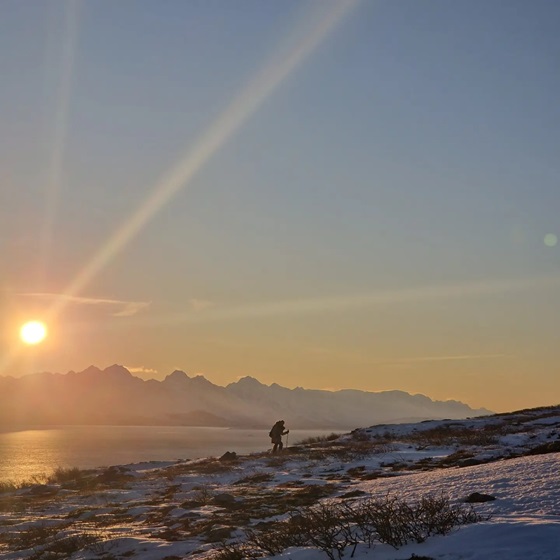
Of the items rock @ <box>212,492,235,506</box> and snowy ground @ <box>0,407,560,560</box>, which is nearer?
snowy ground @ <box>0,407,560,560</box>

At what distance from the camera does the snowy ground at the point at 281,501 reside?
6.91m

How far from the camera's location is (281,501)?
14766 mm

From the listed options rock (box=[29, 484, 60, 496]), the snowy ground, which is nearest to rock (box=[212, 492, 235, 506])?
the snowy ground

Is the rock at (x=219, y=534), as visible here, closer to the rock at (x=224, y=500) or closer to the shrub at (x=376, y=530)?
the shrub at (x=376, y=530)

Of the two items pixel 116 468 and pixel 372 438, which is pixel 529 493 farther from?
pixel 372 438

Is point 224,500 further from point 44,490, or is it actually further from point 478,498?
point 44,490

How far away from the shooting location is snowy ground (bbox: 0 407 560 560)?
6.91 m

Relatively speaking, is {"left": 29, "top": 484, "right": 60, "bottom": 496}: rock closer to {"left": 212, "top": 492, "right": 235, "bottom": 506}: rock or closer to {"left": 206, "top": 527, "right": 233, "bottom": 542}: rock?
{"left": 212, "top": 492, "right": 235, "bottom": 506}: rock

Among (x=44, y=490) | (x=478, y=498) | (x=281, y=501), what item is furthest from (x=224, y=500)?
(x=44, y=490)

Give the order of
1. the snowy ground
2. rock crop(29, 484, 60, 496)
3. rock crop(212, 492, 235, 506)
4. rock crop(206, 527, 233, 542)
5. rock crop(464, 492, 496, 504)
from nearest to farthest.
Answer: the snowy ground → rock crop(464, 492, 496, 504) → rock crop(206, 527, 233, 542) → rock crop(212, 492, 235, 506) → rock crop(29, 484, 60, 496)

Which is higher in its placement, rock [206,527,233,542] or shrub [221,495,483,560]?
shrub [221,495,483,560]

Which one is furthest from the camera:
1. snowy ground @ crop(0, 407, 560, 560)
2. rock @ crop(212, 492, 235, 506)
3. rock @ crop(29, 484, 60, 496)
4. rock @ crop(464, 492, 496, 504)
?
rock @ crop(29, 484, 60, 496)

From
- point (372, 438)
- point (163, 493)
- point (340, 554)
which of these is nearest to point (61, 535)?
point (163, 493)

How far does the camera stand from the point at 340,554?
6.98m
